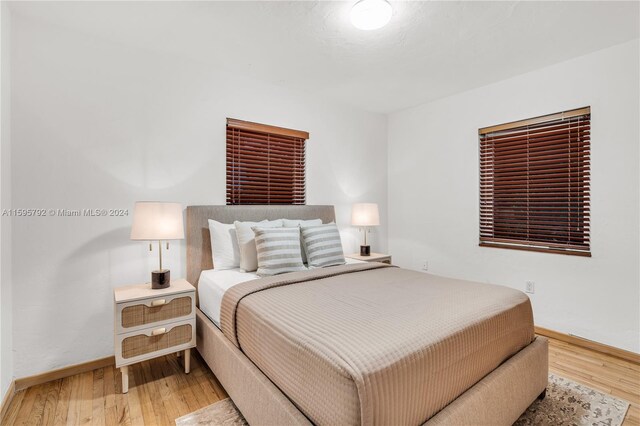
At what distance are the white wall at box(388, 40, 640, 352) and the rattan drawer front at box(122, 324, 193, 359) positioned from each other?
9.39 feet

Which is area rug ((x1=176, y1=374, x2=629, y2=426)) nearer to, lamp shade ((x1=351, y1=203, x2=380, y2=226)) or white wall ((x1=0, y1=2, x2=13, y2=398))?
white wall ((x1=0, y1=2, x2=13, y2=398))

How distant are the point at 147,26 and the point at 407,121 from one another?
121 inches

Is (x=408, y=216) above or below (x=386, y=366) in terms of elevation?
above

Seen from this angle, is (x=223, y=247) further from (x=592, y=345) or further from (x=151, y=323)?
(x=592, y=345)

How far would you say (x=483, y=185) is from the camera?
3.42m

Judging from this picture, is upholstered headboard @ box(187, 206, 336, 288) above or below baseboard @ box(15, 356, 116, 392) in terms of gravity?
above

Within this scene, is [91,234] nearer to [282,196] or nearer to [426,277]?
[282,196]

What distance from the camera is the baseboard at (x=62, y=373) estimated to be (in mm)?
2060

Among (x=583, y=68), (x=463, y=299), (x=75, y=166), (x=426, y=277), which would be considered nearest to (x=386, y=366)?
(x=463, y=299)

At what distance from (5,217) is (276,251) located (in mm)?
1727

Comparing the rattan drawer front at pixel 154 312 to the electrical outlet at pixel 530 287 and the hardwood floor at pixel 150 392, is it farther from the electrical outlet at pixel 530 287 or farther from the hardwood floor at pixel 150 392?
the electrical outlet at pixel 530 287

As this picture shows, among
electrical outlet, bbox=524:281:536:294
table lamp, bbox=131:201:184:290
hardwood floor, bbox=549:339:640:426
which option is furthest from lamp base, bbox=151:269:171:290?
electrical outlet, bbox=524:281:536:294

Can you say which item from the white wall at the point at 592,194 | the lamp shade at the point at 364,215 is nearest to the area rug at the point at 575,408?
the white wall at the point at 592,194

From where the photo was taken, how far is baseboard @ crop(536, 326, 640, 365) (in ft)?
8.01
